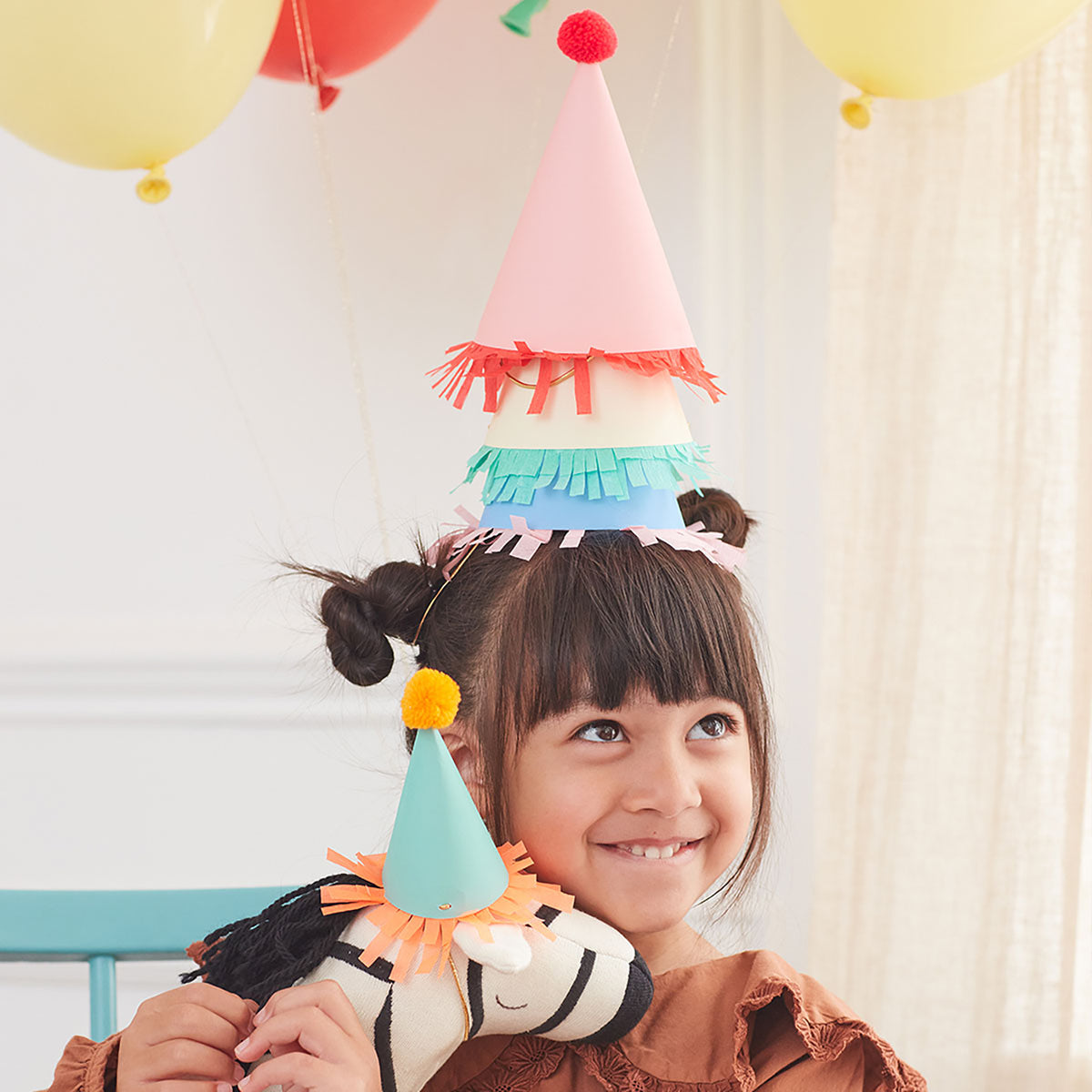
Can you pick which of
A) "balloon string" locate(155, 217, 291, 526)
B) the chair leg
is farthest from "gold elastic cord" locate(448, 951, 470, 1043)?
"balloon string" locate(155, 217, 291, 526)

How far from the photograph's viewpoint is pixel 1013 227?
126 cm

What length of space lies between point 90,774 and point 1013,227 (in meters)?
1.20

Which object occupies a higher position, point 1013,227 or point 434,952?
point 1013,227

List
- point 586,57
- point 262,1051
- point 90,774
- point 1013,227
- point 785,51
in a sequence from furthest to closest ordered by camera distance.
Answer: point 90,774 < point 785,51 < point 1013,227 < point 586,57 < point 262,1051

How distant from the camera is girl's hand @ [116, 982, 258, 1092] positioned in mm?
700

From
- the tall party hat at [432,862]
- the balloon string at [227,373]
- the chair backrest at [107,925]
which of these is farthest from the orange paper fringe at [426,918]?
the balloon string at [227,373]

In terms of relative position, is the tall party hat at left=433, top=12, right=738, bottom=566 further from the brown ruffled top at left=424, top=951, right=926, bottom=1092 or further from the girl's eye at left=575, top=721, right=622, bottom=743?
the brown ruffled top at left=424, top=951, right=926, bottom=1092

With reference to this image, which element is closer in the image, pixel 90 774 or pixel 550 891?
pixel 550 891

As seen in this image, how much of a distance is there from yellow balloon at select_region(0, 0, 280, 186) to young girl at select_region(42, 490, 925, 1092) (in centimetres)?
39

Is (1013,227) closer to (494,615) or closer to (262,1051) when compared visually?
(494,615)

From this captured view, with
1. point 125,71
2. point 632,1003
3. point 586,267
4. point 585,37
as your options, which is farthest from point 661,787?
point 125,71

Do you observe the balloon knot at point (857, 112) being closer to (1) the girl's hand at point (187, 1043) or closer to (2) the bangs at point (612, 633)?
(2) the bangs at point (612, 633)

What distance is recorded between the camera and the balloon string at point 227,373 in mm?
1400

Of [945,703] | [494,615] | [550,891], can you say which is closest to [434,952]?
[550,891]
